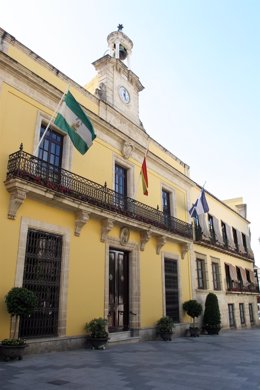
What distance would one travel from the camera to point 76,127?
9852mm

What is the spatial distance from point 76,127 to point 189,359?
6819mm

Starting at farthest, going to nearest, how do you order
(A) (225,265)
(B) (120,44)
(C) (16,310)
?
1. (A) (225,265)
2. (B) (120,44)
3. (C) (16,310)

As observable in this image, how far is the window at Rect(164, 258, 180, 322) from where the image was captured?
15.2 meters

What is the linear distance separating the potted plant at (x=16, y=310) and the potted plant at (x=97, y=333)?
8.36ft

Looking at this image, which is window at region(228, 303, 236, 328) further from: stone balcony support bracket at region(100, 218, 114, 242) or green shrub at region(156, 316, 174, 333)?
stone balcony support bracket at region(100, 218, 114, 242)

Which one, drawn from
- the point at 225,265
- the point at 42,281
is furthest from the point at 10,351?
the point at 225,265

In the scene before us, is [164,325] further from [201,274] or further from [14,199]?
[14,199]

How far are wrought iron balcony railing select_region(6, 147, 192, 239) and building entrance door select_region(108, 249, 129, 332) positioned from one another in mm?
1661

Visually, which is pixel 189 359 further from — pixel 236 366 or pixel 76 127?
pixel 76 127

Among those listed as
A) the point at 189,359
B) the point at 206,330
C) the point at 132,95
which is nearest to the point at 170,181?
the point at 132,95

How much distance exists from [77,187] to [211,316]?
10.2m

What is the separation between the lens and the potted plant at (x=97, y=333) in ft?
33.1

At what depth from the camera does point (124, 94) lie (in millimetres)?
15398

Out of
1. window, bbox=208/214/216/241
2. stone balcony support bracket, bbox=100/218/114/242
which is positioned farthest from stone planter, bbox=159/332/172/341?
window, bbox=208/214/216/241
